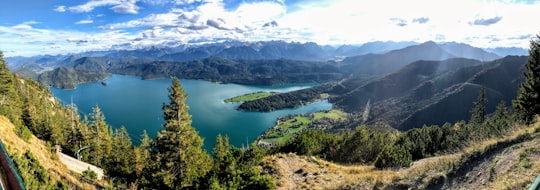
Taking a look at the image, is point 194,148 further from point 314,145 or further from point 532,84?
point 532,84

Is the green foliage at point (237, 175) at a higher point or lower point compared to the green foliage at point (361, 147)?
higher

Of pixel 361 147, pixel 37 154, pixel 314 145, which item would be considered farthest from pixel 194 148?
pixel 361 147

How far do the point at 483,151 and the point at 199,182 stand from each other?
1786cm

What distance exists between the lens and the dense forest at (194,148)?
786 inches

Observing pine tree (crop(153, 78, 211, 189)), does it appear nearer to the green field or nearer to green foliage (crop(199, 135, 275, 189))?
green foliage (crop(199, 135, 275, 189))

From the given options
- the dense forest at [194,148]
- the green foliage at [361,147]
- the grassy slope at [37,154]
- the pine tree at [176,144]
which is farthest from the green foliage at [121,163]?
the green foliage at [361,147]

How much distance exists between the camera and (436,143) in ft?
172

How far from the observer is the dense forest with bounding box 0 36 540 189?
786 inches

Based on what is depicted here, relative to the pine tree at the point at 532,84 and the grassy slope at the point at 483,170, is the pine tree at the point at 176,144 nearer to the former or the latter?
the grassy slope at the point at 483,170

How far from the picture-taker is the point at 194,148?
27.7 metres

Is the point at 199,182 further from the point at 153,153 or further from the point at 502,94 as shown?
the point at 502,94

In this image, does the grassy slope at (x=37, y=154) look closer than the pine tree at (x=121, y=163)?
Yes

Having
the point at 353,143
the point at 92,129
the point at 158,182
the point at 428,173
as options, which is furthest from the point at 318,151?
the point at 92,129

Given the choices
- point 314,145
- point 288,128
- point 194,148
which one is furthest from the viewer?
point 288,128
